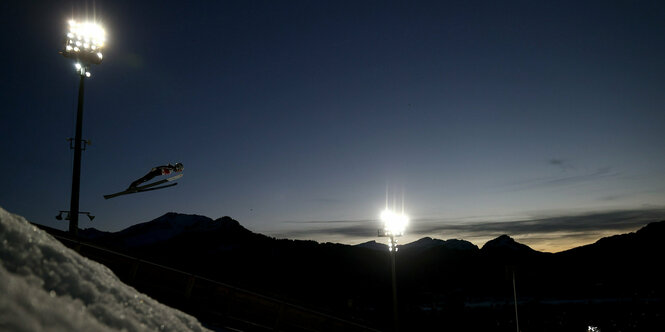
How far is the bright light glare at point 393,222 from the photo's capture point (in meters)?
20.4

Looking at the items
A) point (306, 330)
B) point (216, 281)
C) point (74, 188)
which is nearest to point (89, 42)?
point (74, 188)

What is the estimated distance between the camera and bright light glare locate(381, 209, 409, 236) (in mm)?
20359

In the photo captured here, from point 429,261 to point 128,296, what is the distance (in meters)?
182

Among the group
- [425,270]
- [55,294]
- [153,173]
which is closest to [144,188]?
[153,173]

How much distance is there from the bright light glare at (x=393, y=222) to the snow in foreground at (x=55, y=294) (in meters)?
18.2

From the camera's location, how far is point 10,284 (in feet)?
5.79

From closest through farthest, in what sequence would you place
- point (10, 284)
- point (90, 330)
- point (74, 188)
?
1. point (10, 284)
2. point (90, 330)
3. point (74, 188)

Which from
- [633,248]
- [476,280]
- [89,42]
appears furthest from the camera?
[633,248]

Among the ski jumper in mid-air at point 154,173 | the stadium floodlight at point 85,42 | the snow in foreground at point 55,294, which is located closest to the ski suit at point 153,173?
the ski jumper in mid-air at point 154,173

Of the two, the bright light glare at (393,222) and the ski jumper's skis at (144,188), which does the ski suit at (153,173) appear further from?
the bright light glare at (393,222)

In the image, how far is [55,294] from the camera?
6.56 ft

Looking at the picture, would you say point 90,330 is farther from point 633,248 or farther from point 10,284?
point 633,248

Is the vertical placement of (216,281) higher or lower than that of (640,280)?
higher

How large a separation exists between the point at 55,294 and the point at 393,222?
63.2 feet
